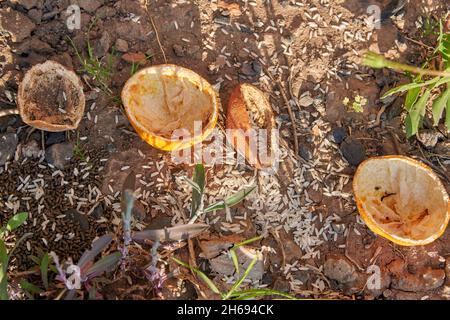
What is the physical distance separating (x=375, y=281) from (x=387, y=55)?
1.46 metres

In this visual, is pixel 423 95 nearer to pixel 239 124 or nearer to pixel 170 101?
pixel 239 124

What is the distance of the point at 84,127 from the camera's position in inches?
137

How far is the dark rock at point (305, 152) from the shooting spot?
3625 millimetres

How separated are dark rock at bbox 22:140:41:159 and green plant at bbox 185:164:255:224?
3.12 feet

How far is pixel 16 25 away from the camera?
140 inches

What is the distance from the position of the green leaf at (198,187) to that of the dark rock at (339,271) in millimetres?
887

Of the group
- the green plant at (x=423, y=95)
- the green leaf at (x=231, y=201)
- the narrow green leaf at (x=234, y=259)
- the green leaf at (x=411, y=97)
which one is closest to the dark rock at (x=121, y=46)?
the green leaf at (x=231, y=201)

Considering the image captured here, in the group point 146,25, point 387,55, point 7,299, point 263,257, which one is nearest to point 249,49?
point 146,25

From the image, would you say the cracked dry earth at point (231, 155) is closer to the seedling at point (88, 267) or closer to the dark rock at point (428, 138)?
the dark rock at point (428, 138)

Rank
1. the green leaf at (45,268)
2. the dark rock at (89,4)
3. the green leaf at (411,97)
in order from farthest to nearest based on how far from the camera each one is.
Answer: the dark rock at (89,4), the green leaf at (411,97), the green leaf at (45,268)

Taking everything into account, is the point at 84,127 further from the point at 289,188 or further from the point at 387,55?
the point at 387,55

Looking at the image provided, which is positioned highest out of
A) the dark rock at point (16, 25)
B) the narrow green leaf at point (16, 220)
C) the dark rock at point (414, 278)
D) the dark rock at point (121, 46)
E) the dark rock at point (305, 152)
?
the dark rock at point (16, 25)

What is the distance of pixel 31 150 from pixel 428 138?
2.41 meters

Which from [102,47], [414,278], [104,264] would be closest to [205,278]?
[104,264]
